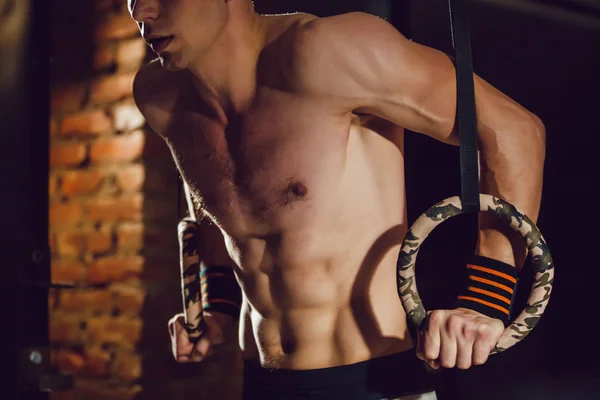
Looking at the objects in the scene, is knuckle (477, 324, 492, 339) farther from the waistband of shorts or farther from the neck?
the neck

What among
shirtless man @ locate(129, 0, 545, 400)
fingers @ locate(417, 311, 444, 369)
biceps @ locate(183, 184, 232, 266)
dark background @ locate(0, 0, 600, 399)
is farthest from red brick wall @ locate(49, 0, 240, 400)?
fingers @ locate(417, 311, 444, 369)

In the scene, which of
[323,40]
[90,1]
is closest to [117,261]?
[90,1]

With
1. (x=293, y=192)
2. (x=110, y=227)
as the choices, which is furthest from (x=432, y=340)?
(x=110, y=227)

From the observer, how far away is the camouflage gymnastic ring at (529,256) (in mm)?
813

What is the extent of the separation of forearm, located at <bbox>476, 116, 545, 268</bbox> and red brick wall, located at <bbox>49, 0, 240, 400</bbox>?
760 mm

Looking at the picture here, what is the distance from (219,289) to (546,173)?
0.52m

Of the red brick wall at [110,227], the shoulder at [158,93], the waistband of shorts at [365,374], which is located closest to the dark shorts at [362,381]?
the waistband of shorts at [365,374]

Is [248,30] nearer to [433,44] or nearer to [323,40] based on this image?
[323,40]

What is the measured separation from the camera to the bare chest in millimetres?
941

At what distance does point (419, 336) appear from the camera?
2.77ft

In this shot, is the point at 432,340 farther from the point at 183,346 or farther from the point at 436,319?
the point at 183,346

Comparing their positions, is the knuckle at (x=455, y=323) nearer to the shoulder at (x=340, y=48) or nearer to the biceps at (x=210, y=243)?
the shoulder at (x=340, y=48)

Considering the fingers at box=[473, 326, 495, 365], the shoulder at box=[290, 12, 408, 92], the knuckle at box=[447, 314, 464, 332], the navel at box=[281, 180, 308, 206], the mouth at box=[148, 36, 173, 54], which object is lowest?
the fingers at box=[473, 326, 495, 365]

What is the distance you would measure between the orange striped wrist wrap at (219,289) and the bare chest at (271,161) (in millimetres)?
149
